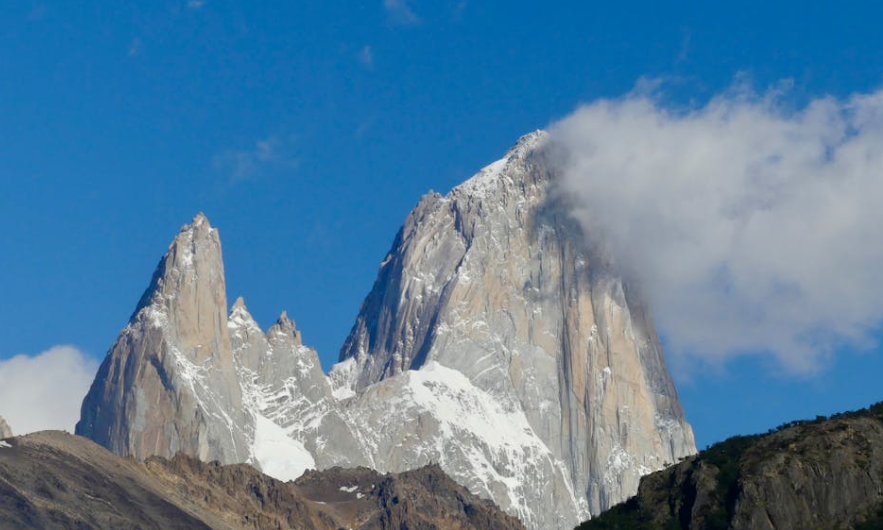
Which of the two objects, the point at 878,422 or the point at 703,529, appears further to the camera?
the point at 878,422

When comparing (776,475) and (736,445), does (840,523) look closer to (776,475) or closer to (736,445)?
(776,475)

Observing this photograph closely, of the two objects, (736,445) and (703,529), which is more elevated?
(736,445)

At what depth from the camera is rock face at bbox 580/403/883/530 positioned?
100438 mm

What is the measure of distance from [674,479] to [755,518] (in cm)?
824

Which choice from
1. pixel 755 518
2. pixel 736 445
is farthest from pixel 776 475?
pixel 736 445

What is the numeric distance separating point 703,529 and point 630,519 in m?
6.67

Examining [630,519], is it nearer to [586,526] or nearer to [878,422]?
[586,526]

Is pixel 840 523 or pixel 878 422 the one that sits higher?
pixel 878 422

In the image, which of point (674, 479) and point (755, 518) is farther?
point (674, 479)

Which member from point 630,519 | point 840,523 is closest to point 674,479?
point 630,519

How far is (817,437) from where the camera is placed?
4139 inches

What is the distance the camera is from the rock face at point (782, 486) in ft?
330

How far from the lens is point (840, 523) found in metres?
101

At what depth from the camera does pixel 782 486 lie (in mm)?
100812
